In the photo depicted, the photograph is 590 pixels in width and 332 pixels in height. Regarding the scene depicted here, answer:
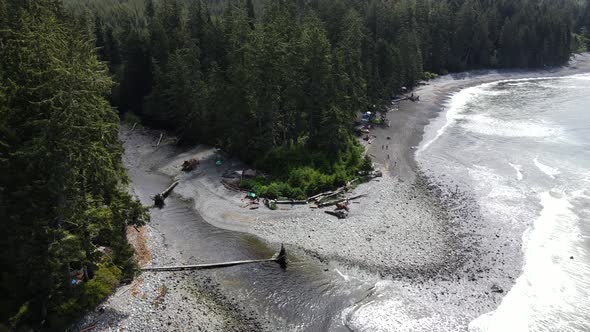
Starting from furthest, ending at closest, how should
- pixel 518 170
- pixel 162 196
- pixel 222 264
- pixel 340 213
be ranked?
1. pixel 518 170
2. pixel 162 196
3. pixel 340 213
4. pixel 222 264

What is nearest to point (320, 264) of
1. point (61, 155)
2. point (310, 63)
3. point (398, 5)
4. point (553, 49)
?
point (61, 155)

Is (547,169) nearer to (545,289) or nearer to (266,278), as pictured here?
(545,289)

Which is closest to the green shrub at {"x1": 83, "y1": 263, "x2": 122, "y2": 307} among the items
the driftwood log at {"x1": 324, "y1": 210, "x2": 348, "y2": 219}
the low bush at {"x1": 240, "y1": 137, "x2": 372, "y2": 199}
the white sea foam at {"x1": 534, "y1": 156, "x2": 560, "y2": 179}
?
the low bush at {"x1": 240, "y1": 137, "x2": 372, "y2": 199}

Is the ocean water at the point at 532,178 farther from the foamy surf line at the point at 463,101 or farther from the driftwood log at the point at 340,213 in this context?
the driftwood log at the point at 340,213

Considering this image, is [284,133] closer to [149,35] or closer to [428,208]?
[428,208]

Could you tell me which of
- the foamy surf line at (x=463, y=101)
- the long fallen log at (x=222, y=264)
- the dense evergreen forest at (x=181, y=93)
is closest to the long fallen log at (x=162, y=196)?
the dense evergreen forest at (x=181, y=93)

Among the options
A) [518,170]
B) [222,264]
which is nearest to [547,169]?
[518,170]
